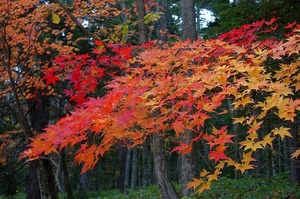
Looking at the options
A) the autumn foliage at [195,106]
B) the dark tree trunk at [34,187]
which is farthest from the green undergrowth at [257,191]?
the autumn foliage at [195,106]

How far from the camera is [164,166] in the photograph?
577cm

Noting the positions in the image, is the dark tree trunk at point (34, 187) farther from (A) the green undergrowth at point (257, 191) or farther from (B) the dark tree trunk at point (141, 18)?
(B) the dark tree trunk at point (141, 18)

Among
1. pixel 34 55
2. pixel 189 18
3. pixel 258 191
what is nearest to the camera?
pixel 189 18

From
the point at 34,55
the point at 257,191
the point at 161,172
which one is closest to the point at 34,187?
the point at 34,55

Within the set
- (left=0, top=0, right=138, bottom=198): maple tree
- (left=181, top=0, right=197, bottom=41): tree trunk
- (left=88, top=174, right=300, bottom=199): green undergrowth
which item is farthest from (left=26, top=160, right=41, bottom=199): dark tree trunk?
(left=181, top=0, right=197, bottom=41): tree trunk

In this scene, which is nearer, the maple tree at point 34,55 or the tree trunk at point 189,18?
the maple tree at point 34,55

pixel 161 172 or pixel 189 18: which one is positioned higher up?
pixel 189 18

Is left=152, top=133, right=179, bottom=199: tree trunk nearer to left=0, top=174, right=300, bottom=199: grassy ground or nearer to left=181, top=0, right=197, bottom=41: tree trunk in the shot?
left=0, top=174, right=300, bottom=199: grassy ground

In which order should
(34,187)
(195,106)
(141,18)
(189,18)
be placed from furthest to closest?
(34,187) < (189,18) < (141,18) < (195,106)

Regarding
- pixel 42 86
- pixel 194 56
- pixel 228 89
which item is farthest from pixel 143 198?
pixel 228 89

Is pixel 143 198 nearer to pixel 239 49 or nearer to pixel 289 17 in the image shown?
pixel 289 17

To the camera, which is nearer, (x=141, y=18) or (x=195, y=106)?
(x=195, y=106)

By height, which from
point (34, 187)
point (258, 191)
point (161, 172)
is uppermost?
point (161, 172)

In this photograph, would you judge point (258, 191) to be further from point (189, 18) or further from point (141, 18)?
point (141, 18)
